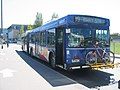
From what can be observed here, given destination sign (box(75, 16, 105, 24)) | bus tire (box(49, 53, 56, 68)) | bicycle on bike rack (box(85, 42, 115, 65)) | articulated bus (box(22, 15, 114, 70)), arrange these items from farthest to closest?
bus tire (box(49, 53, 56, 68)) → destination sign (box(75, 16, 105, 24)) → bicycle on bike rack (box(85, 42, 115, 65)) → articulated bus (box(22, 15, 114, 70))

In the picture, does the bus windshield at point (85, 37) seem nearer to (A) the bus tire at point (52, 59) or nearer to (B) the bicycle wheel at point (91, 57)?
(B) the bicycle wheel at point (91, 57)

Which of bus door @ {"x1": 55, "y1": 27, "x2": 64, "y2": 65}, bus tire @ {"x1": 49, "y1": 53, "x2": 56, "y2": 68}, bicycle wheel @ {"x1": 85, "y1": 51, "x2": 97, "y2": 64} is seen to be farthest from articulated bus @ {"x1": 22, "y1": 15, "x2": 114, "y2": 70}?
bus tire @ {"x1": 49, "y1": 53, "x2": 56, "y2": 68}

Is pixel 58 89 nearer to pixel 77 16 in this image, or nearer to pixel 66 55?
pixel 66 55

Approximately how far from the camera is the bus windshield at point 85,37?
1241cm

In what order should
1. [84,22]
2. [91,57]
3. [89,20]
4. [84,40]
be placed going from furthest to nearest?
[89,20]
[84,22]
[84,40]
[91,57]

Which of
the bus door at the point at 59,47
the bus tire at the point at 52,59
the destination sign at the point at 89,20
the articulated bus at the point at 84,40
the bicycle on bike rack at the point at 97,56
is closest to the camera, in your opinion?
the articulated bus at the point at 84,40

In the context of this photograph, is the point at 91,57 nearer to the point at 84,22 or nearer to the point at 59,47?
the point at 84,22

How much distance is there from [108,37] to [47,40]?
4.59m

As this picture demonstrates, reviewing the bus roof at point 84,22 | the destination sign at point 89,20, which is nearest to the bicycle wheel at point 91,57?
the bus roof at point 84,22

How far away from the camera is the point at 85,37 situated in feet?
41.5

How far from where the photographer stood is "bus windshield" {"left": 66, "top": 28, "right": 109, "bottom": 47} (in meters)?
12.4

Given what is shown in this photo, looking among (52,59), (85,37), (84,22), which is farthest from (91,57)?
(52,59)

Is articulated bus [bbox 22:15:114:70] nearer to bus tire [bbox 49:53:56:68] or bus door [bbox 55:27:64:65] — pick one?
bus door [bbox 55:27:64:65]

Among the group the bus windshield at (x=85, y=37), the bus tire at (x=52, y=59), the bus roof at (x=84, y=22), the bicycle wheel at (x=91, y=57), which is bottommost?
the bus tire at (x=52, y=59)
